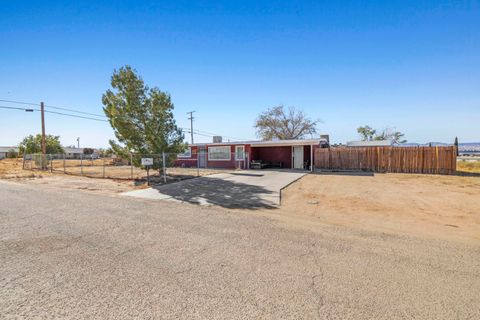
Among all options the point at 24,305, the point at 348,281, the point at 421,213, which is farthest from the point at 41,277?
the point at 421,213

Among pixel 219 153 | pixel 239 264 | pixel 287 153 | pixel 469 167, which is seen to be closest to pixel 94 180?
pixel 219 153

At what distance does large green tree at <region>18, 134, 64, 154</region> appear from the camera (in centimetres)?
4309

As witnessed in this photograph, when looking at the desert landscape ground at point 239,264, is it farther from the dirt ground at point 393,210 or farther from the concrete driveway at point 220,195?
the concrete driveway at point 220,195

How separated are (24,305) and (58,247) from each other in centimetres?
170

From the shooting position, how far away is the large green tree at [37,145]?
43094mm

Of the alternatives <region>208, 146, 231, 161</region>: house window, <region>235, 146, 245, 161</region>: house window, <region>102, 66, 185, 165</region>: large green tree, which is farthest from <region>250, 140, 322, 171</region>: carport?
<region>102, 66, 185, 165</region>: large green tree

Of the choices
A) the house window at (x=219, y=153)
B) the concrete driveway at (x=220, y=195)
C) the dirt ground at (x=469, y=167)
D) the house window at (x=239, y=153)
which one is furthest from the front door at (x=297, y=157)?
the dirt ground at (x=469, y=167)

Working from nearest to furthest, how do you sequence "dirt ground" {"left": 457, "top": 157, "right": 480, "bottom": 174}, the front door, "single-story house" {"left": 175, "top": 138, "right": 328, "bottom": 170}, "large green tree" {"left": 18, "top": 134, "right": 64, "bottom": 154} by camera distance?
"dirt ground" {"left": 457, "top": 157, "right": 480, "bottom": 174}
"single-story house" {"left": 175, "top": 138, "right": 328, "bottom": 170}
the front door
"large green tree" {"left": 18, "top": 134, "right": 64, "bottom": 154}

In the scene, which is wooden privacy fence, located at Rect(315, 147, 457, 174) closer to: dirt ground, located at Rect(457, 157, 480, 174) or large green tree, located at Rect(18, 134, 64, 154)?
dirt ground, located at Rect(457, 157, 480, 174)

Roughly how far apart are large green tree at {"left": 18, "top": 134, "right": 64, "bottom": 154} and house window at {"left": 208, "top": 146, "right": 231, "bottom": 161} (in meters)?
39.5

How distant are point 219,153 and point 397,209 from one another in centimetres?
1632

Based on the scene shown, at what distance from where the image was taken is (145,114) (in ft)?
45.4

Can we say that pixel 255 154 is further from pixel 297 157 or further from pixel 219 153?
pixel 297 157

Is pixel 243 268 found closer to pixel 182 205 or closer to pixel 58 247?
pixel 58 247
